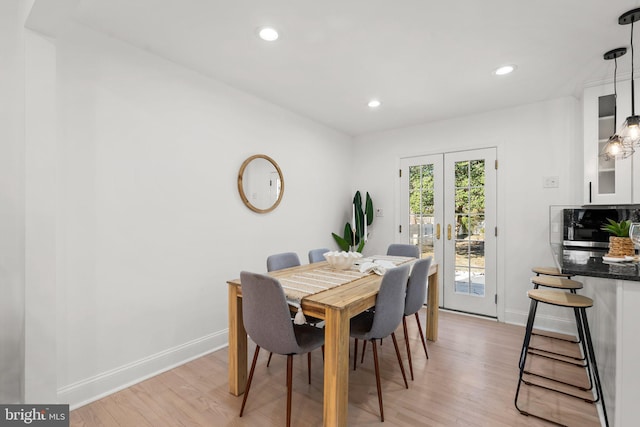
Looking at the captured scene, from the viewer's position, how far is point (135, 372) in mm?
2238

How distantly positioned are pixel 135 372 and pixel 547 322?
3893mm

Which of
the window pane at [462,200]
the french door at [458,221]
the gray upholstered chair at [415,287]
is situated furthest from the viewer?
the window pane at [462,200]

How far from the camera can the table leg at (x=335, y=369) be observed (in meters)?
1.57

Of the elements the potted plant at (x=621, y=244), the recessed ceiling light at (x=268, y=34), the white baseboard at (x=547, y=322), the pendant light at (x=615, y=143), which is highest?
the recessed ceiling light at (x=268, y=34)

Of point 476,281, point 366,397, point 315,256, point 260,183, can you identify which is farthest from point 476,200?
point 366,397

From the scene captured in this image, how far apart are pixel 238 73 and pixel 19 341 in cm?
241

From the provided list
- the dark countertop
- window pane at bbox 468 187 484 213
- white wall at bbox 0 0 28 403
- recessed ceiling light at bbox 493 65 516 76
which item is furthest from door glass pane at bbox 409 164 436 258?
white wall at bbox 0 0 28 403

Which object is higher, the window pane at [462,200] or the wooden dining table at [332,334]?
the window pane at [462,200]

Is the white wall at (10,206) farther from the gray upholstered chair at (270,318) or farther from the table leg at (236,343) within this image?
the gray upholstered chair at (270,318)

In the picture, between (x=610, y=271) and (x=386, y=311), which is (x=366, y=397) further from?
(x=610, y=271)

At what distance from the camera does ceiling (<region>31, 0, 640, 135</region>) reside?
1851mm

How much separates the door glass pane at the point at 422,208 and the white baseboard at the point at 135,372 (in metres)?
2.67

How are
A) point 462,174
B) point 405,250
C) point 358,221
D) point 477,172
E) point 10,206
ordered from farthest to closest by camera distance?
point 358,221, point 462,174, point 477,172, point 405,250, point 10,206

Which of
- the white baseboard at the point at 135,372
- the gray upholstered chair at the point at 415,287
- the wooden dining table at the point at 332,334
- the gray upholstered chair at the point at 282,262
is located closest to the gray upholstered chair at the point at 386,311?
the wooden dining table at the point at 332,334
